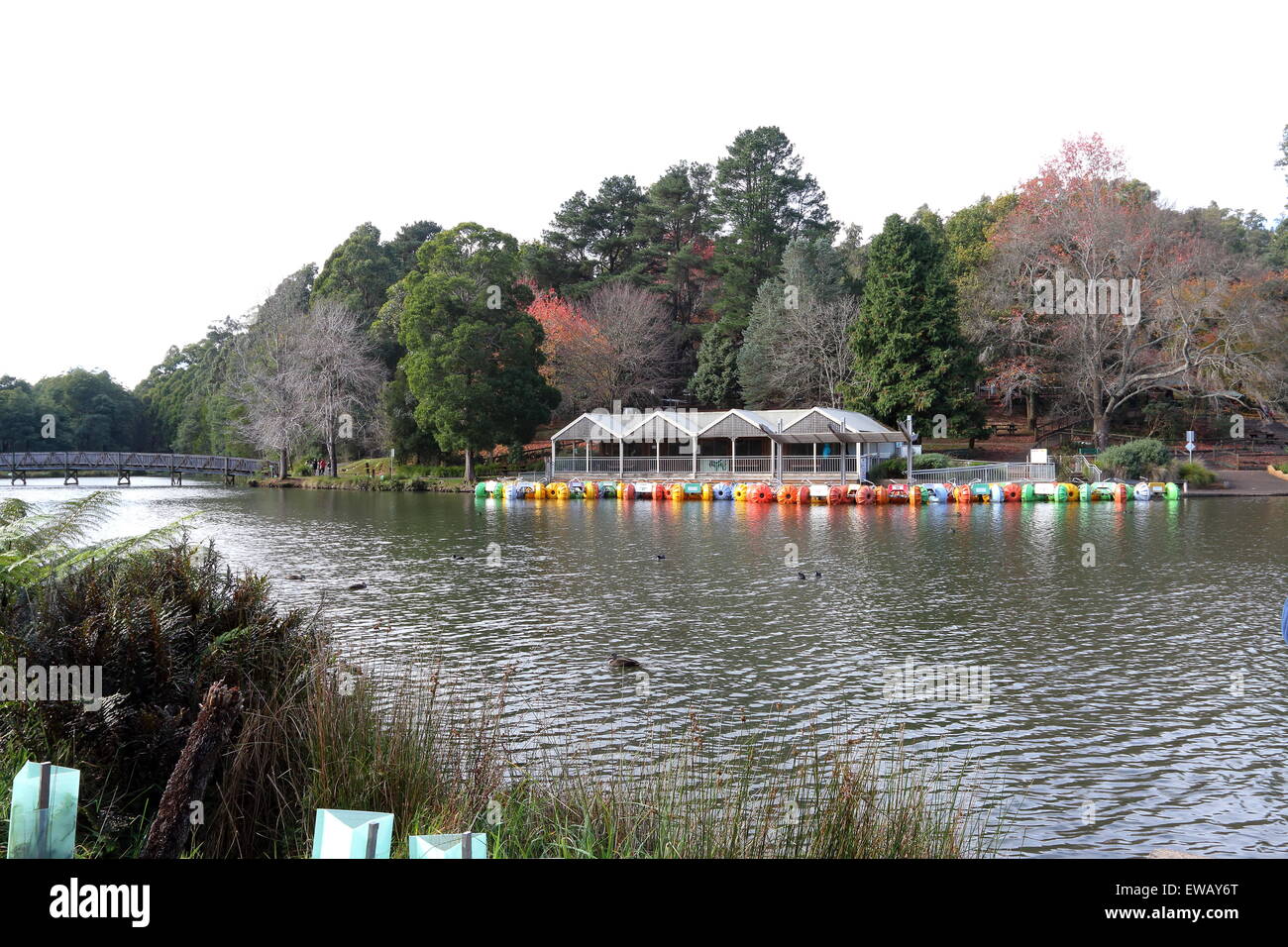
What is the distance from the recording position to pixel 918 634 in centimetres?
1573

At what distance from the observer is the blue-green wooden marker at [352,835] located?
392 cm

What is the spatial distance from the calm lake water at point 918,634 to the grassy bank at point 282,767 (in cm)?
222

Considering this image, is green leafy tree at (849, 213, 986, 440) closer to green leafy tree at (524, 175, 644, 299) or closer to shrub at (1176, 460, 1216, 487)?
shrub at (1176, 460, 1216, 487)

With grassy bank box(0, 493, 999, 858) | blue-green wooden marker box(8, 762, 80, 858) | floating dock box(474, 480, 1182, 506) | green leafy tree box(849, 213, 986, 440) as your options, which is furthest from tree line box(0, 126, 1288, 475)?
blue-green wooden marker box(8, 762, 80, 858)

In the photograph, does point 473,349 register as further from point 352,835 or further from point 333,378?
point 352,835

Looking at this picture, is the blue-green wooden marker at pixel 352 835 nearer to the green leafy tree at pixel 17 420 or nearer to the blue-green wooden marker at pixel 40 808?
the blue-green wooden marker at pixel 40 808

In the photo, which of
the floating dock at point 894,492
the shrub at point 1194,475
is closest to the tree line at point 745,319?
the shrub at point 1194,475

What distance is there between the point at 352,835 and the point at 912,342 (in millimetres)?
53273

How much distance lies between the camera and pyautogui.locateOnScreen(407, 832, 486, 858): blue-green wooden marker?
392 cm

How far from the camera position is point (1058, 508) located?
126 feet

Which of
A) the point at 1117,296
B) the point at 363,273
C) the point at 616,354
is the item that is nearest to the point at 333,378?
the point at 363,273

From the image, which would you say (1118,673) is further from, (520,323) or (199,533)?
(520,323)

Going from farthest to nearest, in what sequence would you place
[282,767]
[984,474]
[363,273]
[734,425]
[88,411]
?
[88,411] < [363,273] < [734,425] < [984,474] < [282,767]

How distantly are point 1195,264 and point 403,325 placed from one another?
1675 inches
